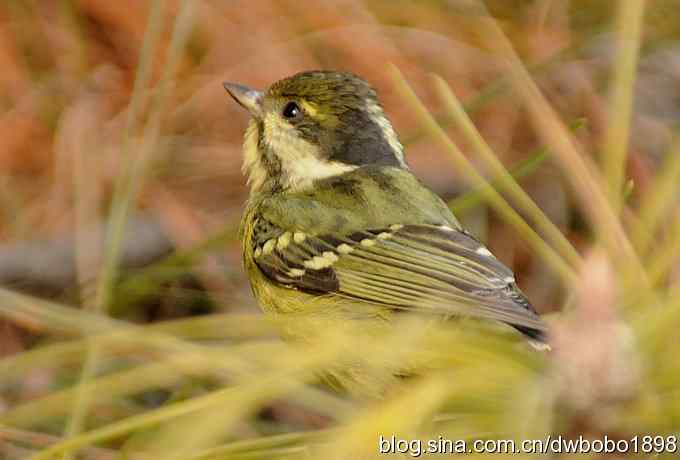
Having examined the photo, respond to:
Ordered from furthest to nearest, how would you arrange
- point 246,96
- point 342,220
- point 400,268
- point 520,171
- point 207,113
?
point 207,113
point 246,96
point 342,220
point 400,268
point 520,171

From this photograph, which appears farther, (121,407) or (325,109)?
(325,109)

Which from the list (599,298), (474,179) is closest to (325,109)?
(474,179)

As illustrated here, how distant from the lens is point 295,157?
9.08 feet

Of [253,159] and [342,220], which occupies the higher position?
[253,159]

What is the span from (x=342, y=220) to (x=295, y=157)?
300mm

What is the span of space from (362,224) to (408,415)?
5.27 feet

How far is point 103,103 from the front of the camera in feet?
9.45

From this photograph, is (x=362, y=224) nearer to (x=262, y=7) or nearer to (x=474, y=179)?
(x=262, y=7)

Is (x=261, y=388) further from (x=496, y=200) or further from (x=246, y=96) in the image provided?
(x=246, y=96)

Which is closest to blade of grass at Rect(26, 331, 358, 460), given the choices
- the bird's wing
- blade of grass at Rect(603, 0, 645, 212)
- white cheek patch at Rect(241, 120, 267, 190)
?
blade of grass at Rect(603, 0, 645, 212)

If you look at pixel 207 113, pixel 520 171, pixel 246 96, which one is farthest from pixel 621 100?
pixel 207 113

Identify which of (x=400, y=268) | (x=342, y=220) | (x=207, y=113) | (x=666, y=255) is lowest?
(x=666, y=255)

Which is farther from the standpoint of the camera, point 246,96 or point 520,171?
point 246,96

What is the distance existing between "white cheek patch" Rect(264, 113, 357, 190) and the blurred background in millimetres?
178
